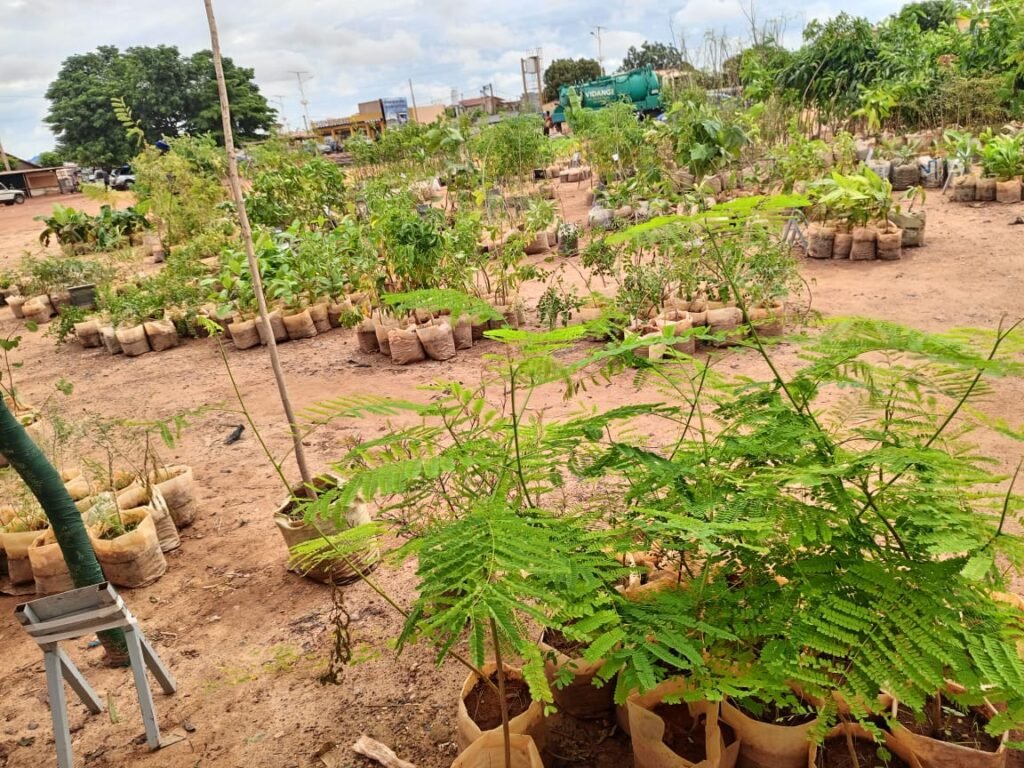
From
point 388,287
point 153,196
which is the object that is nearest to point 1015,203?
point 388,287

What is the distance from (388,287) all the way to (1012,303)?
587cm

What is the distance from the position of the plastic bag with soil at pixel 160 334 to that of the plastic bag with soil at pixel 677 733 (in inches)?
308

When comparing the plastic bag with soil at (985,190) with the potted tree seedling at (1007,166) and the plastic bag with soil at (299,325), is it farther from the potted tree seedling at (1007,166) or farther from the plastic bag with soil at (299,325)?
the plastic bag with soil at (299,325)

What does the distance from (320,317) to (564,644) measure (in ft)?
21.0

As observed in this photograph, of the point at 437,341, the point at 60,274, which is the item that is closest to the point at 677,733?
the point at 437,341

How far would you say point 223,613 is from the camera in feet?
11.2

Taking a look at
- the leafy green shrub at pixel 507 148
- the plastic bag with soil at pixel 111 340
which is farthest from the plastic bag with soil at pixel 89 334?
the leafy green shrub at pixel 507 148

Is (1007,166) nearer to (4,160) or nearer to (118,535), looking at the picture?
(118,535)

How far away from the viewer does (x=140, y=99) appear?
3750 centimetres

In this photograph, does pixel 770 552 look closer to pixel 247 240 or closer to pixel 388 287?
pixel 247 240

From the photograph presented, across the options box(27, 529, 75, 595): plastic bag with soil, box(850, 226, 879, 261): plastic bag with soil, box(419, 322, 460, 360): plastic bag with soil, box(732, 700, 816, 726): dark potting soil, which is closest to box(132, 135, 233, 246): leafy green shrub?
box(419, 322, 460, 360): plastic bag with soil

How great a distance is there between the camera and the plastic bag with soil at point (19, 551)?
12.6 feet

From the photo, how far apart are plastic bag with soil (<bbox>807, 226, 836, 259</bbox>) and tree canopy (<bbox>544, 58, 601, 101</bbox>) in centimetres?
3485

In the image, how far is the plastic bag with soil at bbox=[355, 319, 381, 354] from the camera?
701 centimetres
